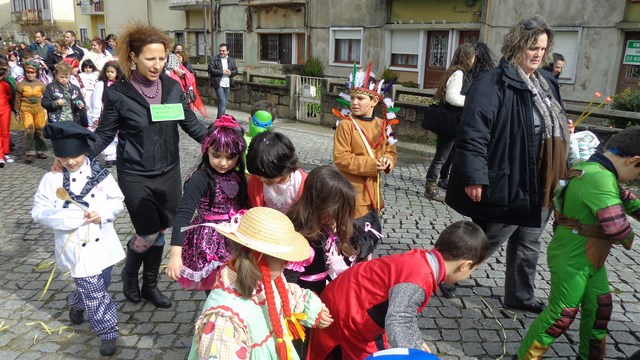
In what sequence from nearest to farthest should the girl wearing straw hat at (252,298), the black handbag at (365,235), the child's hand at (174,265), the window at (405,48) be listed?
the girl wearing straw hat at (252,298)
the child's hand at (174,265)
the black handbag at (365,235)
the window at (405,48)

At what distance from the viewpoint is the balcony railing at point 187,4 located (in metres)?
26.3

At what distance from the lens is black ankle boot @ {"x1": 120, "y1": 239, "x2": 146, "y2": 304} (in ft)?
12.2

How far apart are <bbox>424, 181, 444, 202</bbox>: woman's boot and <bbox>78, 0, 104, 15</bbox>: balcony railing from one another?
35261mm

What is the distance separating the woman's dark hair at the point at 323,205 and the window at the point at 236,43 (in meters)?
24.7

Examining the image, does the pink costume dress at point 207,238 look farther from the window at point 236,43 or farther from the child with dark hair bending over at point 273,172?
the window at point 236,43

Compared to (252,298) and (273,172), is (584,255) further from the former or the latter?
(252,298)

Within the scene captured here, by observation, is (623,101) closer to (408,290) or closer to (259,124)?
(259,124)

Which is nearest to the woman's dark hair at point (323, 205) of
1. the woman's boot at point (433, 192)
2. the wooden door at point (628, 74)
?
the woman's boot at point (433, 192)

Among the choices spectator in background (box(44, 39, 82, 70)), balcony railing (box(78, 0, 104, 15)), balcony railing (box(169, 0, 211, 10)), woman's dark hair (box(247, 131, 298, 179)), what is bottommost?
woman's dark hair (box(247, 131, 298, 179))

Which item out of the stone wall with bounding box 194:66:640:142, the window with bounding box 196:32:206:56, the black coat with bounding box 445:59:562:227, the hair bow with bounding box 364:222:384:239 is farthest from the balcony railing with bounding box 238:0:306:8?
the hair bow with bounding box 364:222:384:239

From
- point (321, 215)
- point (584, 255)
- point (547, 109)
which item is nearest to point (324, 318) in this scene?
point (321, 215)

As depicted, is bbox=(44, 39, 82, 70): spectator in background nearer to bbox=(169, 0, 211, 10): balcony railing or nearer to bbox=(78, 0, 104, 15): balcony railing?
bbox=(169, 0, 211, 10): balcony railing

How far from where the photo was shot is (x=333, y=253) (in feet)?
9.19

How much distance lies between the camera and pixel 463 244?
7.48 feet
